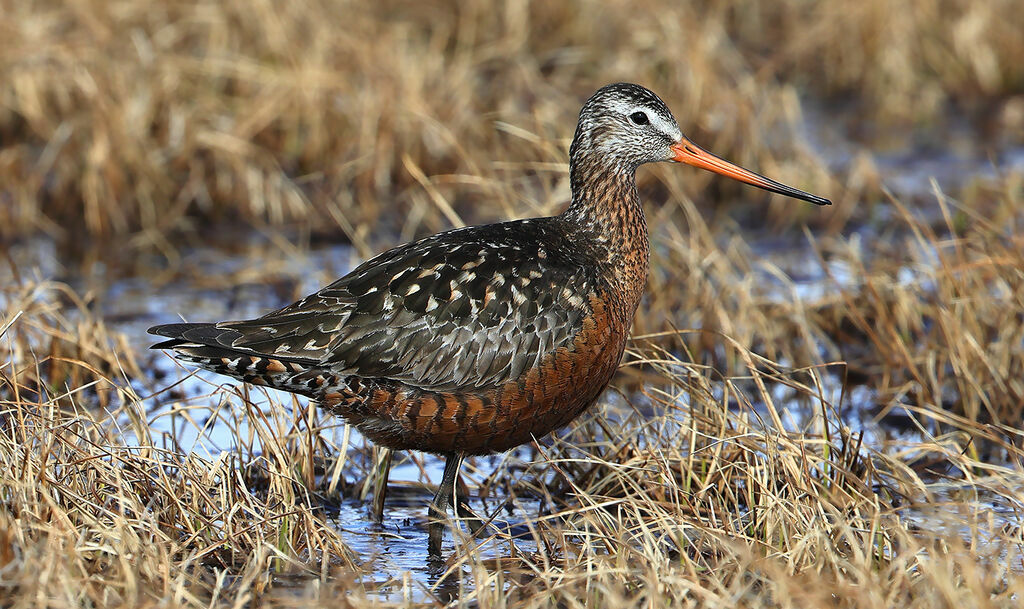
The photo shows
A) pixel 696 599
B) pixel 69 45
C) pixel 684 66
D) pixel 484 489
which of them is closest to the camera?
pixel 696 599

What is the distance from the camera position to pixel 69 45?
30.3 feet

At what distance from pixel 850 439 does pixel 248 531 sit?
86.6 inches

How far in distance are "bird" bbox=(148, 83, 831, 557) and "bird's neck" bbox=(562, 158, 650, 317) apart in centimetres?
16

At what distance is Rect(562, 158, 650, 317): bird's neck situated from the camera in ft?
18.6

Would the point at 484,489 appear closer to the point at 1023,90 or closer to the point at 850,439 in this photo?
the point at 850,439

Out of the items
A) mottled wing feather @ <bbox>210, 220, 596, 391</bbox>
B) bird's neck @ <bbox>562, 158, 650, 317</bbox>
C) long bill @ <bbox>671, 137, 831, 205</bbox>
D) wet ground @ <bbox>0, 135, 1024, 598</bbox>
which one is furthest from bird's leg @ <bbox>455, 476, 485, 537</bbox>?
long bill @ <bbox>671, 137, 831, 205</bbox>

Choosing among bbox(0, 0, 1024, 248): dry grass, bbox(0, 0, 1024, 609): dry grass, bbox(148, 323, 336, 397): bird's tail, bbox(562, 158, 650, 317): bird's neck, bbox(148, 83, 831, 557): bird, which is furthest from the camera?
bbox(0, 0, 1024, 248): dry grass

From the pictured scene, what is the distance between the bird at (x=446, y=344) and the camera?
512 centimetres

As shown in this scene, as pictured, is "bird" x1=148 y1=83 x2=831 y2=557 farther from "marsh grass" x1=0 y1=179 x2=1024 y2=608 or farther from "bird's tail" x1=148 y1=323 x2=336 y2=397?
"marsh grass" x1=0 y1=179 x2=1024 y2=608

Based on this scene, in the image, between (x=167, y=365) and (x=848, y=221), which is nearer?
(x=167, y=365)

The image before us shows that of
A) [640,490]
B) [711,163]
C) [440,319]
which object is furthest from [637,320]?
[640,490]

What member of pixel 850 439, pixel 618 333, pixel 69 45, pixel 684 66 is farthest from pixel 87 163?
pixel 850 439

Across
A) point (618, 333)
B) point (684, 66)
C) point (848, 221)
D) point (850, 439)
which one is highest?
point (684, 66)

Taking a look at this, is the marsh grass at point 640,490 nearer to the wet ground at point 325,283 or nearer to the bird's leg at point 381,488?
the wet ground at point 325,283
